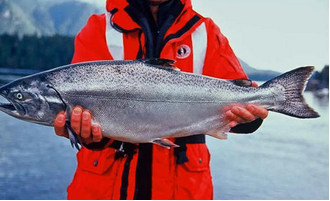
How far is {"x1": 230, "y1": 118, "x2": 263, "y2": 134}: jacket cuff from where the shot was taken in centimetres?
226

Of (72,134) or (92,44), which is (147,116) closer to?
(72,134)

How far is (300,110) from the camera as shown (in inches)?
81.4

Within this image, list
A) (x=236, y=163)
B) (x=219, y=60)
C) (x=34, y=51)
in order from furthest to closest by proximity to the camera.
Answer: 1. (x=34, y=51)
2. (x=236, y=163)
3. (x=219, y=60)

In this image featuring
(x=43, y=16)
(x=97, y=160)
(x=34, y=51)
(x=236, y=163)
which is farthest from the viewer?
(x=43, y=16)

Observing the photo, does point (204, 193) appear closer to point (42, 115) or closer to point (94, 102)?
point (94, 102)

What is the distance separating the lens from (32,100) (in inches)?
75.5

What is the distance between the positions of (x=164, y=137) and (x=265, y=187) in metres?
3.07

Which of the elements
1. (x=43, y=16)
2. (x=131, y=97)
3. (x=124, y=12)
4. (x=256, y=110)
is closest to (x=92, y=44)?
(x=124, y=12)

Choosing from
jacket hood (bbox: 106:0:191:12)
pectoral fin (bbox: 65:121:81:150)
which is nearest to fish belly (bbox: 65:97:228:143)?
pectoral fin (bbox: 65:121:81:150)

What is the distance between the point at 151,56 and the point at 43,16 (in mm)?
4372

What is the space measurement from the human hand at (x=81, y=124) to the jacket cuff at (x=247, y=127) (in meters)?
0.73

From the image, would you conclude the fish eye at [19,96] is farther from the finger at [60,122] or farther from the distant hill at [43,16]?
the distant hill at [43,16]

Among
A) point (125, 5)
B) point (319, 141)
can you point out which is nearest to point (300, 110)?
point (125, 5)

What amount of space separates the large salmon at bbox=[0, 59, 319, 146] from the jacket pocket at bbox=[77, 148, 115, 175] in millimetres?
201
